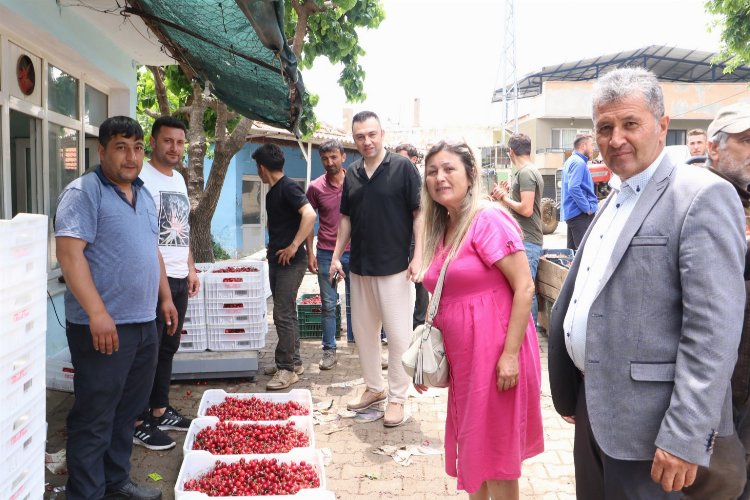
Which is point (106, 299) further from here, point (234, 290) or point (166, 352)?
point (234, 290)

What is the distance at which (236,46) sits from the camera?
14.5 feet

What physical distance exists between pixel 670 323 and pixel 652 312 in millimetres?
64

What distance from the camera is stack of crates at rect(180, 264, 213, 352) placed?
5.82 meters

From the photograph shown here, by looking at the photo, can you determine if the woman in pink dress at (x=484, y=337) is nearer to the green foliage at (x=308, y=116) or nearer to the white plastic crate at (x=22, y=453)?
the white plastic crate at (x=22, y=453)

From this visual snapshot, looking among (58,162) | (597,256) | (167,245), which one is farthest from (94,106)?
(597,256)

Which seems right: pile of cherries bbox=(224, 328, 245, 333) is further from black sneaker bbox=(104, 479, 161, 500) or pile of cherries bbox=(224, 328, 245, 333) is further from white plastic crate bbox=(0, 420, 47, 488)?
white plastic crate bbox=(0, 420, 47, 488)

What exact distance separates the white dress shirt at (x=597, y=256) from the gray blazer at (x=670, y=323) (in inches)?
3.1

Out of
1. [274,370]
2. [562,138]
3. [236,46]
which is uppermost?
[562,138]

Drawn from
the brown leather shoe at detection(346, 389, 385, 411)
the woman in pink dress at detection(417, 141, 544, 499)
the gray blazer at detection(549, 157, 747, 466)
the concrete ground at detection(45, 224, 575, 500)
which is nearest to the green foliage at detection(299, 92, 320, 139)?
the concrete ground at detection(45, 224, 575, 500)

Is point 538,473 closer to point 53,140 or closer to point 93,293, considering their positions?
point 93,293

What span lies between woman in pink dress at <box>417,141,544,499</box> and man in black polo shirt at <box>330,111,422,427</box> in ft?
5.84

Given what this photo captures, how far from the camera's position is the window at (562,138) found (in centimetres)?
3709

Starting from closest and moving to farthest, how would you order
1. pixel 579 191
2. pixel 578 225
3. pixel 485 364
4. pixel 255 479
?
pixel 485 364, pixel 255 479, pixel 579 191, pixel 578 225

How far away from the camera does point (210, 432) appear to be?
414 centimetres
